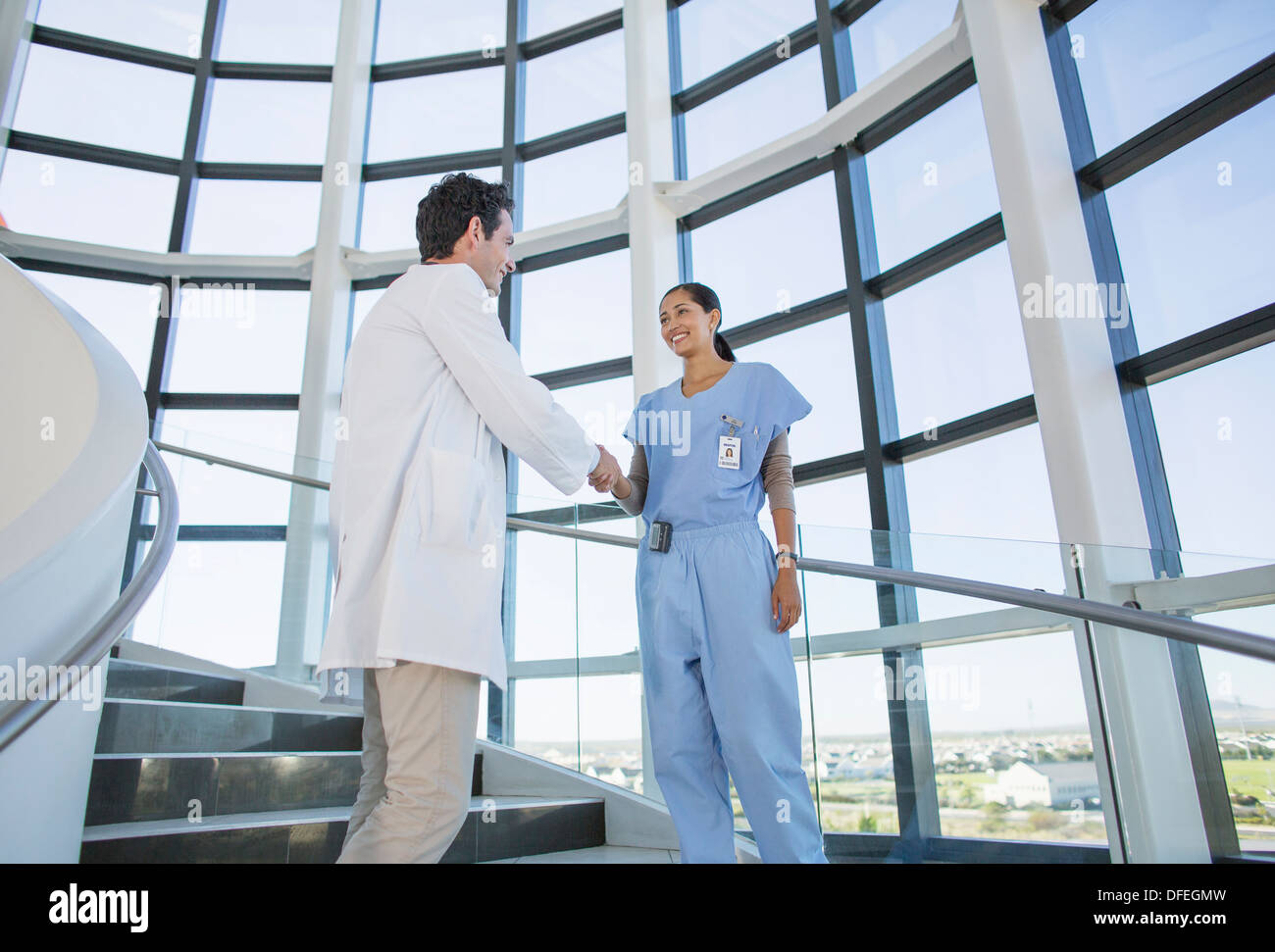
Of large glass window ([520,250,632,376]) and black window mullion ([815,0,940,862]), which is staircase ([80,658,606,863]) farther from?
large glass window ([520,250,632,376])

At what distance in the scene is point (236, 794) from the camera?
2219mm

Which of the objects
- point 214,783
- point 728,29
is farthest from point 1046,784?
point 728,29

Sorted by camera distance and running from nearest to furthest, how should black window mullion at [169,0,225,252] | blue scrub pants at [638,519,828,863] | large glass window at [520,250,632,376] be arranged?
blue scrub pants at [638,519,828,863]
large glass window at [520,250,632,376]
black window mullion at [169,0,225,252]

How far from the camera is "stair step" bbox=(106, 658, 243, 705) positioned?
8.99ft

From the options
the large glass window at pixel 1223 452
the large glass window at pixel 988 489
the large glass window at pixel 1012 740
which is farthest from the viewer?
the large glass window at pixel 988 489

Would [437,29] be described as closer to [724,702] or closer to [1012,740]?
[1012,740]

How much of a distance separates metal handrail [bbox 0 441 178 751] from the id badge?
1.09 metres

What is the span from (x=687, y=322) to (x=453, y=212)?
22.8 inches

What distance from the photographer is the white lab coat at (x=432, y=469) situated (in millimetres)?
1348

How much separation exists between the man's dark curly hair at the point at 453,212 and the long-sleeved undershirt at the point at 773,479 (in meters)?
0.59

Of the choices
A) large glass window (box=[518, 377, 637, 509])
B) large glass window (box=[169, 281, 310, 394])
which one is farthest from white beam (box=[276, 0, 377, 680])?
large glass window (box=[518, 377, 637, 509])

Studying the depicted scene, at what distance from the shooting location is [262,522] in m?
3.67

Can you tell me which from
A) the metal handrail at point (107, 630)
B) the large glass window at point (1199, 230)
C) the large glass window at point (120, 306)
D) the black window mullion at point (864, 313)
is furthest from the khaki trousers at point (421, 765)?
the large glass window at point (120, 306)

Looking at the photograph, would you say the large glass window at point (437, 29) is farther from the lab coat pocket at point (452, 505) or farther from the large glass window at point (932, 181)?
the lab coat pocket at point (452, 505)
